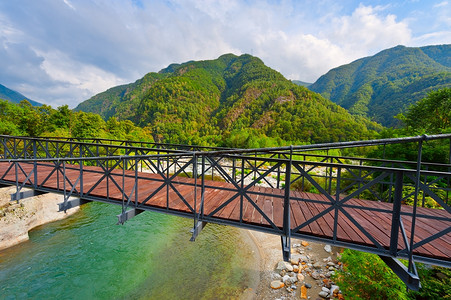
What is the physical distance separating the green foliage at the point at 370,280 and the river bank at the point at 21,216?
11.0 m

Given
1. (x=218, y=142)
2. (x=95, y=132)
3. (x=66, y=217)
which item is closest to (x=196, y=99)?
(x=218, y=142)

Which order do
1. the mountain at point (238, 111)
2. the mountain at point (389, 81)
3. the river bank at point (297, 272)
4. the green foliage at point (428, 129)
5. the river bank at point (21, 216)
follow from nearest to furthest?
the river bank at point (297, 272)
the river bank at point (21, 216)
the green foliage at point (428, 129)
the mountain at point (238, 111)
the mountain at point (389, 81)

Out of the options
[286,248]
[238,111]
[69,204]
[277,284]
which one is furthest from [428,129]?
[238,111]

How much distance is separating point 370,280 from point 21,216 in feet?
47.9

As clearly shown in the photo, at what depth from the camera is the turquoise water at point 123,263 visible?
6578 mm

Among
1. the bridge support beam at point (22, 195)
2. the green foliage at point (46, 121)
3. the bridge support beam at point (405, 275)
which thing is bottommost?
the bridge support beam at point (405, 275)

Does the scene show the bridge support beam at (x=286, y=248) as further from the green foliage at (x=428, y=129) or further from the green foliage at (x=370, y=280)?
the green foliage at (x=428, y=129)

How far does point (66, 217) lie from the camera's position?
35.5ft

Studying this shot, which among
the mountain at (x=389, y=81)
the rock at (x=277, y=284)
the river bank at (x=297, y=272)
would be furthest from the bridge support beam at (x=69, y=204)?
the mountain at (x=389, y=81)

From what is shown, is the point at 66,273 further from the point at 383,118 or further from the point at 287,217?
the point at 383,118

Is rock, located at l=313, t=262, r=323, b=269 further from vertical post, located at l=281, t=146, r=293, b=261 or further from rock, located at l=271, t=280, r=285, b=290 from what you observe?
vertical post, located at l=281, t=146, r=293, b=261

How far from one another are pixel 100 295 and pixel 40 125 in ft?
71.5

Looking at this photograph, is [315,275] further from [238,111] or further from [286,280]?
[238,111]

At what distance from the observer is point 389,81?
64.0m
